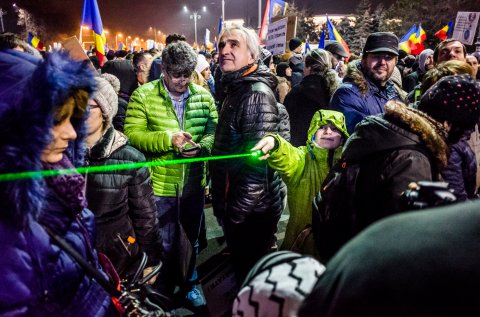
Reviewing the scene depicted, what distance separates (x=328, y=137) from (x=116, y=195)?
1.54 metres

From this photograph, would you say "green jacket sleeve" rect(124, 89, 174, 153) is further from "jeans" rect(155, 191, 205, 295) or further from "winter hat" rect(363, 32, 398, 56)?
"winter hat" rect(363, 32, 398, 56)

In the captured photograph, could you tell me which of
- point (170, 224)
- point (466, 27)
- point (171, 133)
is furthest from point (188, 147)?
point (466, 27)

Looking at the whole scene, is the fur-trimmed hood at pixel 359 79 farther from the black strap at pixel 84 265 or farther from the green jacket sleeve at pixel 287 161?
the black strap at pixel 84 265

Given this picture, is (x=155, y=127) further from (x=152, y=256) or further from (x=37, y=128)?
(x=37, y=128)

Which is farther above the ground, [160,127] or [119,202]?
[160,127]

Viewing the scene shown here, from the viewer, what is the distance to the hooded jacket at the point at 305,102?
4715 mm

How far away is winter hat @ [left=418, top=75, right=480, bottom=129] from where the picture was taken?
6.38 feet

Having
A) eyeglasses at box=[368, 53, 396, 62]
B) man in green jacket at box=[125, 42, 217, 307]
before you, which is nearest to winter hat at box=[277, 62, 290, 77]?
eyeglasses at box=[368, 53, 396, 62]

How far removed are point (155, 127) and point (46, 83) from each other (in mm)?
2258

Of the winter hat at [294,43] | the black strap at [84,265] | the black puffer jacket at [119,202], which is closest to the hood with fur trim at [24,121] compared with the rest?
the black strap at [84,265]

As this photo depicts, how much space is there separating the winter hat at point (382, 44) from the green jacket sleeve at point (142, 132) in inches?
87.4

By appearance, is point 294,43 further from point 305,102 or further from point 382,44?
point 382,44

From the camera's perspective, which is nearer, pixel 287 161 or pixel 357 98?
pixel 287 161

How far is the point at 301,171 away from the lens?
284 cm
